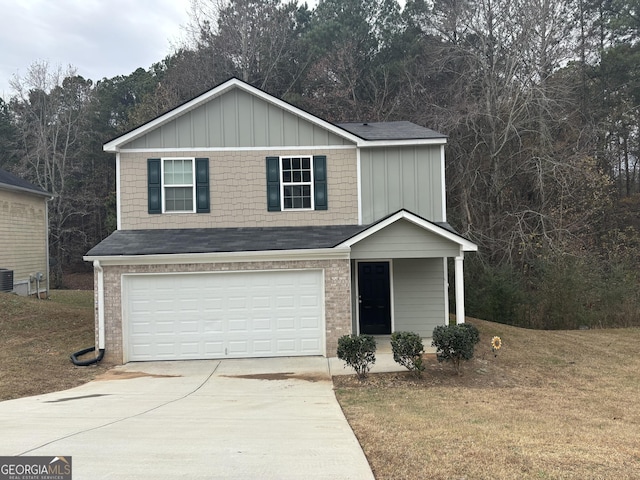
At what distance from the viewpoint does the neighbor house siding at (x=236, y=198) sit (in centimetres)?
1298

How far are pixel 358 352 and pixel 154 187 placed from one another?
696 cm

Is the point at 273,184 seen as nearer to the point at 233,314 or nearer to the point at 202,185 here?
the point at 202,185

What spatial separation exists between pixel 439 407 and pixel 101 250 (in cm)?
813

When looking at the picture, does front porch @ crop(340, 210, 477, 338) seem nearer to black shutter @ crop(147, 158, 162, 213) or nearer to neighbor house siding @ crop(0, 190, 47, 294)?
black shutter @ crop(147, 158, 162, 213)

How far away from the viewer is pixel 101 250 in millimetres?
11391

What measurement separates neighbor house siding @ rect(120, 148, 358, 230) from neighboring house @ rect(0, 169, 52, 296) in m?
9.46

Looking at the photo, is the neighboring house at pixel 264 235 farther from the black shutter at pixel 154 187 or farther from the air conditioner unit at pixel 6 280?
the air conditioner unit at pixel 6 280

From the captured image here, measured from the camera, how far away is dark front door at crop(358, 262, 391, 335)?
1355 centimetres

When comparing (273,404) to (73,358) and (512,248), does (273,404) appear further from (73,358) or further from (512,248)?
(512,248)

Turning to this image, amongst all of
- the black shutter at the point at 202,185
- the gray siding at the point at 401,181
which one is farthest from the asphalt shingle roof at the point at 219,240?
the gray siding at the point at 401,181

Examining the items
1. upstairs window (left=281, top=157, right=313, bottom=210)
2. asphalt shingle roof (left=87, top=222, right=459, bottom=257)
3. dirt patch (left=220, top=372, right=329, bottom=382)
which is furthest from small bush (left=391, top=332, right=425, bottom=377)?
upstairs window (left=281, top=157, right=313, bottom=210)

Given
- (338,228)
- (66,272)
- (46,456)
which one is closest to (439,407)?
(46,456)

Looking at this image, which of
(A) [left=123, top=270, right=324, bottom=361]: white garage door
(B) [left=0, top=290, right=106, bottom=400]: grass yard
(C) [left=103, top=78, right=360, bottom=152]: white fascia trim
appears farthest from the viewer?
(C) [left=103, top=78, right=360, bottom=152]: white fascia trim

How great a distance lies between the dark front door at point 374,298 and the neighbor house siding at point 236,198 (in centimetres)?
148
